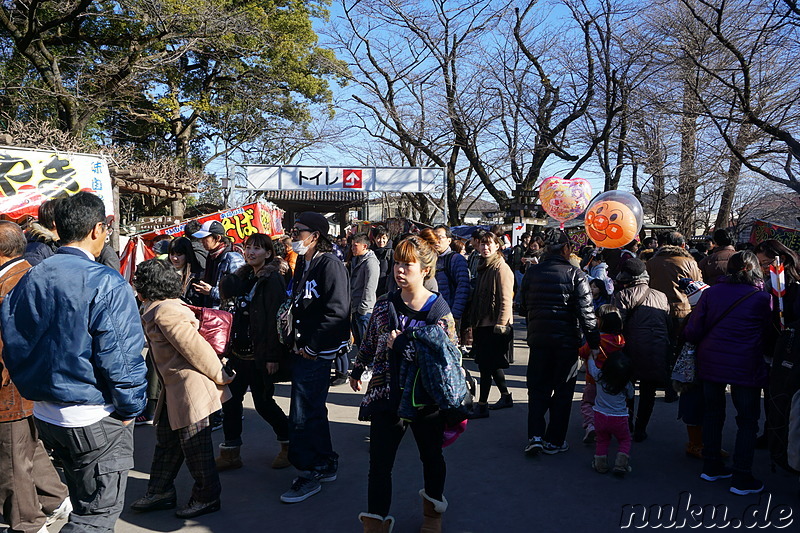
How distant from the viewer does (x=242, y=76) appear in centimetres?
2258

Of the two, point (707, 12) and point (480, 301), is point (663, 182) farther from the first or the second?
point (480, 301)

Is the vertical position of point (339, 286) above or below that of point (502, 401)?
above

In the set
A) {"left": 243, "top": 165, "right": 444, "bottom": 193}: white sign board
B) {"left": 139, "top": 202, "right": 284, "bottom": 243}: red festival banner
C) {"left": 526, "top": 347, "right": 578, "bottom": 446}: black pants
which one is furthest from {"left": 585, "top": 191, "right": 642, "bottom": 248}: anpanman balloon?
{"left": 243, "top": 165, "right": 444, "bottom": 193}: white sign board

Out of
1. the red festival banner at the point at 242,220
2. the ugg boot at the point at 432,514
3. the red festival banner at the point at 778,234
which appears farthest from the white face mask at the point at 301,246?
the red festival banner at the point at 778,234

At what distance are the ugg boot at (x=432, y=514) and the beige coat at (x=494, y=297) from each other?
2270 millimetres

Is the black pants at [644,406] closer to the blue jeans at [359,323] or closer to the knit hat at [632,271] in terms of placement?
the knit hat at [632,271]

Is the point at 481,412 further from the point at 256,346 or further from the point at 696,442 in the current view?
the point at 256,346

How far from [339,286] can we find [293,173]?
1354 centimetres

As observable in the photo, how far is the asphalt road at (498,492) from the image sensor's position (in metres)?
3.49

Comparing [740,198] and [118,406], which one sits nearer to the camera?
[118,406]

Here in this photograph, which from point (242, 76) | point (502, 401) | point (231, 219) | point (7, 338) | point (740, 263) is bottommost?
point (502, 401)

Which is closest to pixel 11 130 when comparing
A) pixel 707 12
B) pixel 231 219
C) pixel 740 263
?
pixel 231 219

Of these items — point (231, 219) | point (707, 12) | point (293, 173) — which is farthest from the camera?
point (293, 173)

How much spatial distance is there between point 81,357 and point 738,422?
4.03 m
